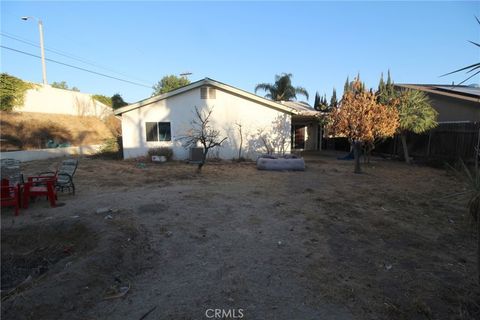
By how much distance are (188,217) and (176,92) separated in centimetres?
1065

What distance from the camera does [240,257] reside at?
3.84m

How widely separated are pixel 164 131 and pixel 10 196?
381 inches

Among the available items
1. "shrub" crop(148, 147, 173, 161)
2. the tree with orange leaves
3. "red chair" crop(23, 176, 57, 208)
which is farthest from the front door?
"red chair" crop(23, 176, 57, 208)

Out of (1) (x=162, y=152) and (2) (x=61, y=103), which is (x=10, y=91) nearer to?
(2) (x=61, y=103)

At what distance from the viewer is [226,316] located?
2643 millimetres

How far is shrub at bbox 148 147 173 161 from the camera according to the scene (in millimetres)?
14867

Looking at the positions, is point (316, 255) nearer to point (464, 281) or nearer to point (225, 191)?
point (464, 281)

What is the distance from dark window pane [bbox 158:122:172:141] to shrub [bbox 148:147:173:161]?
0.62 meters

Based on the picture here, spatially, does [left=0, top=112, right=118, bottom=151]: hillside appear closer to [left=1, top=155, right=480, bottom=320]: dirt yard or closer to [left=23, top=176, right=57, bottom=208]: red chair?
[left=23, top=176, right=57, bottom=208]: red chair

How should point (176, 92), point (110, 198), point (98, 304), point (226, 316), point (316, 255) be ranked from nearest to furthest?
point (226, 316), point (98, 304), point (316, 255), point (110, 198), point (176, 92)

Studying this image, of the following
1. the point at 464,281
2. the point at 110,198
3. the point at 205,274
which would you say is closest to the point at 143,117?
the point at 110,198

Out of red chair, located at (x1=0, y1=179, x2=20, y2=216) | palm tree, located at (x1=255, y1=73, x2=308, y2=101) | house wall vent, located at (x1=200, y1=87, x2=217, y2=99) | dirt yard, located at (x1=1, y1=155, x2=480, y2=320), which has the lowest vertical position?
dirt yard, located at (x1=1, y1=155, x2=480, y2=320)

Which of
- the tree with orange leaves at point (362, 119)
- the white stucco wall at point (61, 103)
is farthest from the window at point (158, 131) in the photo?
the white stucco wall at point (61, 103)

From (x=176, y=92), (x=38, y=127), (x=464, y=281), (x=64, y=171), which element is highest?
(x=176, y=92)
